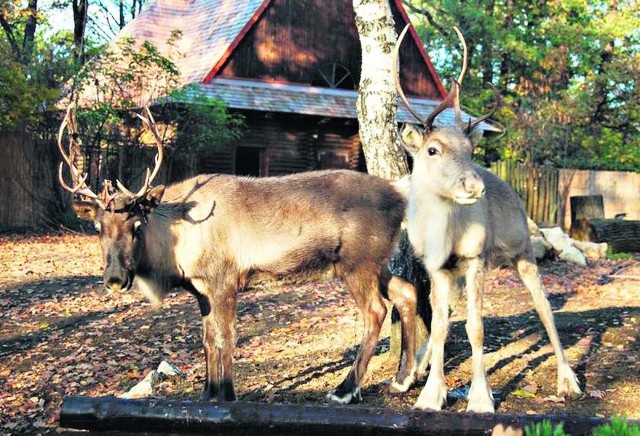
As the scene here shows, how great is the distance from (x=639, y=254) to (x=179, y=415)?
15959 millimetres

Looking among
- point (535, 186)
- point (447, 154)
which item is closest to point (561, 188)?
point (535, 186)

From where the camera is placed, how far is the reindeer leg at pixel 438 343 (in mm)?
5777

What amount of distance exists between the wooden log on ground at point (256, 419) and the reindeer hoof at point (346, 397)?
1.58m

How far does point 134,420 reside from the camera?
4.77m

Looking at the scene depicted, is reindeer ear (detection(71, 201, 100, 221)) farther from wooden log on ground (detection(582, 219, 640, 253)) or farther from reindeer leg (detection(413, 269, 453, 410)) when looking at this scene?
wooden log on ground (detection(582, 219, 640, 253))

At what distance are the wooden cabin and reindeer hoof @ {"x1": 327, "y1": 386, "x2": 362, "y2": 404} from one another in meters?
17.3

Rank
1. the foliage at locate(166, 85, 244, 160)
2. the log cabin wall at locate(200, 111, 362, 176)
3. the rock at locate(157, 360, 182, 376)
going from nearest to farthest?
the rock at locate(157, 360, 182, 376) < the foliage at locate(166, 85, 244, 160) < the log cabin wall at locate(200, 111, 362, 176)

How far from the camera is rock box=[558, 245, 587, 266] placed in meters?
15.4

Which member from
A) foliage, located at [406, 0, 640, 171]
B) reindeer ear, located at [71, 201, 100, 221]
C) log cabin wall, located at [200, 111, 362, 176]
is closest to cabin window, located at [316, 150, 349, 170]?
log cabin wall, located at [200, 111, 362, 176]

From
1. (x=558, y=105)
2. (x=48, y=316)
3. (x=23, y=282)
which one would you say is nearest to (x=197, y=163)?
(x=23, y=282)

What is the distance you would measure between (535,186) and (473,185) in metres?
19.3

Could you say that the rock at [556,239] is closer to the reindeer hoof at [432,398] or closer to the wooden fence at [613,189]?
the wooden fence at [613,189]

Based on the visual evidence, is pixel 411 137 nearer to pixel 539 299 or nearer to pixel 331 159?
pixel 539 299

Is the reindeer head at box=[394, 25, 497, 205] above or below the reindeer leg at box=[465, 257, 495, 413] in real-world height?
above
